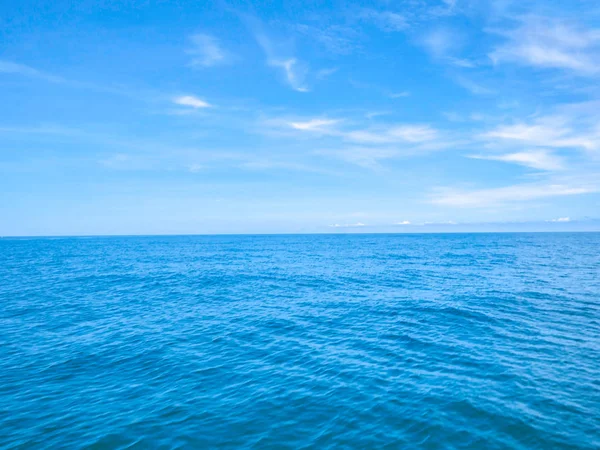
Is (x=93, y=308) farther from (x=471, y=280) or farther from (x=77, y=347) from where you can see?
(x=471, y=280)

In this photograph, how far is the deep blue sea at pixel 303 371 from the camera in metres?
12.0

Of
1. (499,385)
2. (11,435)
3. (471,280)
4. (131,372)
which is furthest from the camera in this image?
(471,280)

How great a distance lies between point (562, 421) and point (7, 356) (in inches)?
1138

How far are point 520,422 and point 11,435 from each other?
19112mm

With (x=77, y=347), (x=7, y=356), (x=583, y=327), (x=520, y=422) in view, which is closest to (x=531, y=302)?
(x=583, y=327)

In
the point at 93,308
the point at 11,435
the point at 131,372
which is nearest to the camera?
the point at 11,435

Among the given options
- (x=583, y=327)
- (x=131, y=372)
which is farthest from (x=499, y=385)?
(x=131, y=372)

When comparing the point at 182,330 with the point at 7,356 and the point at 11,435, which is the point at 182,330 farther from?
the point at 11,435

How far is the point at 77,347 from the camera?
829 inches

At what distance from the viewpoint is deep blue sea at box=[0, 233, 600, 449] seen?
12031mm

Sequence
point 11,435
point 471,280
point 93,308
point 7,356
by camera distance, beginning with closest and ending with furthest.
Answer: point 11,435
point 7,356
point 93,308
point 471,280

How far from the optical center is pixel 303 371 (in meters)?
17.2

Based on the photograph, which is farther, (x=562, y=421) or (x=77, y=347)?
(x=77, y=347)

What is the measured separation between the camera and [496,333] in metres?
22.8
